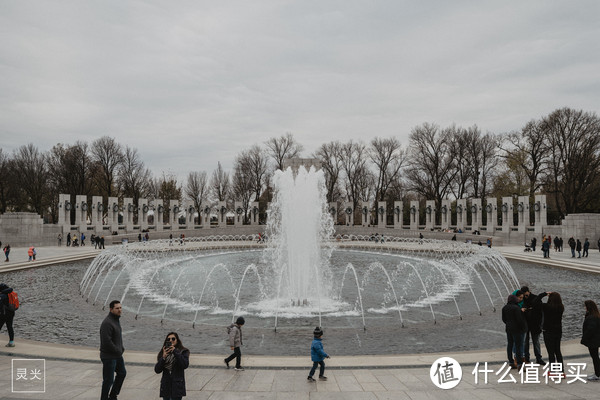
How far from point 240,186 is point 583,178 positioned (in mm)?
57584

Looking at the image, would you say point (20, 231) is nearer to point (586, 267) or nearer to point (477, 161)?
point (586, 267)

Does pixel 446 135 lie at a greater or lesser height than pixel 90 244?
greater

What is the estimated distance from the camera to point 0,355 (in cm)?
912

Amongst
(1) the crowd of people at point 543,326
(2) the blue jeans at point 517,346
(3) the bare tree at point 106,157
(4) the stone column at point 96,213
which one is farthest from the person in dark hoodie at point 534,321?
(3) the bare tree at point 106,157

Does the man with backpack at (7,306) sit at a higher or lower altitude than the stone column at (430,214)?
lower

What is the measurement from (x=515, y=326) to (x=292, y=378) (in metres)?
4.49

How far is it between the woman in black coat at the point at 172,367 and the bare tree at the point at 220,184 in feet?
282

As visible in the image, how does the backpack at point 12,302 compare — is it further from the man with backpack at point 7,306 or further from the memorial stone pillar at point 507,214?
the memorial stone pillar at point 507,214

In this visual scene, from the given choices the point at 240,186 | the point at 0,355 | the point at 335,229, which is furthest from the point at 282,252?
the point at 240,186

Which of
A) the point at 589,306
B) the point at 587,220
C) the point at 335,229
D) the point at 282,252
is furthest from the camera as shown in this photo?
the point at 335,229

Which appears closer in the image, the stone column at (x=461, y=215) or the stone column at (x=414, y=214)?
the stone column at (x=461, y=215)

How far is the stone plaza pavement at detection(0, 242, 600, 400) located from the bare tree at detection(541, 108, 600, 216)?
162ft

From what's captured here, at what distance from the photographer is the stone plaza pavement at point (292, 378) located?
22.0 feet

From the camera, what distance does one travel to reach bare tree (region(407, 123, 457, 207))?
225ft
